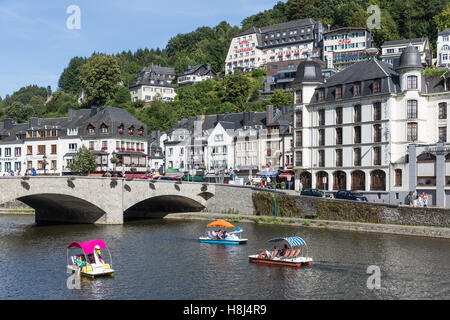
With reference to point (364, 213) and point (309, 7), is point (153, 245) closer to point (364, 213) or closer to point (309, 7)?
point (364, 213)

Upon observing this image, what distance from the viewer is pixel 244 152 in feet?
327

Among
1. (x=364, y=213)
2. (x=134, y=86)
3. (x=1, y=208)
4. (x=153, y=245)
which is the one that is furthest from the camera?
(x=134, y=86)

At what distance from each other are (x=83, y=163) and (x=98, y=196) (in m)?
30.1

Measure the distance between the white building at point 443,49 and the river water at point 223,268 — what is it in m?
87.7

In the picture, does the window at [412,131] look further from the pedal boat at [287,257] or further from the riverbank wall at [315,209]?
the pedal boat at [287,257]

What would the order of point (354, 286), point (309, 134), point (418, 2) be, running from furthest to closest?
point (418, 2) → point (309, 134) → point (354, 286)

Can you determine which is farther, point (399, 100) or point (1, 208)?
point (1, 208)

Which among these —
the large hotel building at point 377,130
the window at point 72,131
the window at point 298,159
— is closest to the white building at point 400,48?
the large hotel building at point 377,130

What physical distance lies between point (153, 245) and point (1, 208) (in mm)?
43449

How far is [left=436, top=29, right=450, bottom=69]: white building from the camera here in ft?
426

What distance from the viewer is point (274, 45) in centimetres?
16850

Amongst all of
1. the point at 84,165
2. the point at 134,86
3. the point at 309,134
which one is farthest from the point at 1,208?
the point at 134,86

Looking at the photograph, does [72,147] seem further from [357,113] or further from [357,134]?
[357,113]

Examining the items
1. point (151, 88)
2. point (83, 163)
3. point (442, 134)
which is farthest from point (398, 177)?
point (151, 88)
